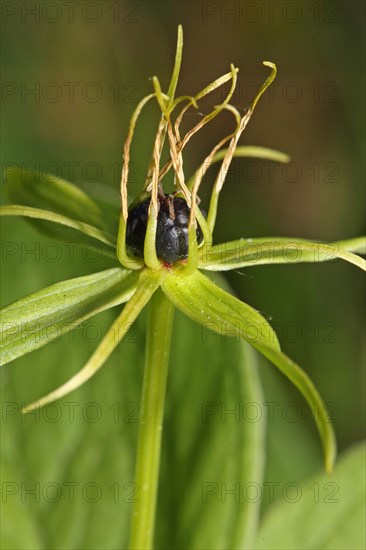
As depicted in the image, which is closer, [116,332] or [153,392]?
[116,332]

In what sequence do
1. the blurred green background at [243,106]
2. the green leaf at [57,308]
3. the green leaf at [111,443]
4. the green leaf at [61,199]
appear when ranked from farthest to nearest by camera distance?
1. the blurred green background at [243,106]
2. the green leaf at [111,443]
3. the green leaf at [61,199]
4. the green leaf at [57,308]

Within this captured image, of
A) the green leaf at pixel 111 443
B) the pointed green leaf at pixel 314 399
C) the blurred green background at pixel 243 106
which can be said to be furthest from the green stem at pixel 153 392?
the blurred green background at pixel 243 106

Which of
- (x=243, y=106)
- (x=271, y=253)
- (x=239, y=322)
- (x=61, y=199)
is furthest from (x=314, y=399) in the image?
(x=243, y=106)

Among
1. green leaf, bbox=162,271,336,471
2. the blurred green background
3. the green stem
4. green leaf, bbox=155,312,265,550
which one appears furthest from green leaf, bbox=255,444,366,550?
the blurred green background

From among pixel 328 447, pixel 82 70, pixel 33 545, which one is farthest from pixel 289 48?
pixel 328 447

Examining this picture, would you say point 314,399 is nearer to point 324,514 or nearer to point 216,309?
point 216,309

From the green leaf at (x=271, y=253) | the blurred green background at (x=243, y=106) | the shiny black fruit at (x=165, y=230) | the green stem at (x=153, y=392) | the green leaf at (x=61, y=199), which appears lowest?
the green stem at (x=153, y=392)

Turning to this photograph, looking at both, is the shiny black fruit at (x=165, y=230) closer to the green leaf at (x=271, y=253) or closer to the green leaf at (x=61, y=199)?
the green leaf at (x=271, y=253)
